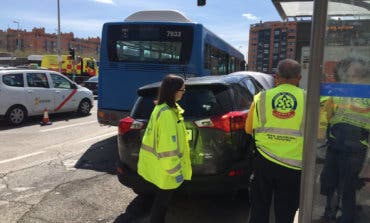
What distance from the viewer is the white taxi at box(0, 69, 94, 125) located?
12578 millimetres

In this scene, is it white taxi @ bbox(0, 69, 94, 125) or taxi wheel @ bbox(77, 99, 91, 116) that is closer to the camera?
white taxi @ bbox(0, 69, 94, 125)

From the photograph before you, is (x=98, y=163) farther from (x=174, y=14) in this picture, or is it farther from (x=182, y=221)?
(x=174, y=14)

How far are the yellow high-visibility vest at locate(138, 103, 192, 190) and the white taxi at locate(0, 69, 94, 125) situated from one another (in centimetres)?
983

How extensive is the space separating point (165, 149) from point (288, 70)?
4.04 ft

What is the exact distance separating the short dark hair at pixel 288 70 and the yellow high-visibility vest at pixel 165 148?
100 centimetres

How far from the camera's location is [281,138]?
342 cm

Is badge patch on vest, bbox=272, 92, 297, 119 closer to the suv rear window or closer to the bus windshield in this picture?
the suv rear window

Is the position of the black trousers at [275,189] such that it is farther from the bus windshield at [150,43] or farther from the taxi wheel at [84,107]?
the taxi wheel at [84,107]

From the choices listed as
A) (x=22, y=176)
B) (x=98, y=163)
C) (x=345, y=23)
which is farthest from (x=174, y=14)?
(x=345, y=23)

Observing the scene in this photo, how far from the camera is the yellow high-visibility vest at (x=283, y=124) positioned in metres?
3.37

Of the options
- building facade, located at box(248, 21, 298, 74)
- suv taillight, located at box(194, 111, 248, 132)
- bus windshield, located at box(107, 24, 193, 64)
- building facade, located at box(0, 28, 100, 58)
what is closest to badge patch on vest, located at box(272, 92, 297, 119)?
suv taillight, located at box(194, 111, 248, 132)

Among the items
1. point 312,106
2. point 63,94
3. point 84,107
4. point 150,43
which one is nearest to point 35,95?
point 63,94

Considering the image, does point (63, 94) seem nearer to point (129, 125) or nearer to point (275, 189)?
point (129, 125)

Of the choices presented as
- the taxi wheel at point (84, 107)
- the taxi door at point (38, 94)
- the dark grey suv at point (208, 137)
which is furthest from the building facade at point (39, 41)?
the dark grey suv at point (208, 137)
